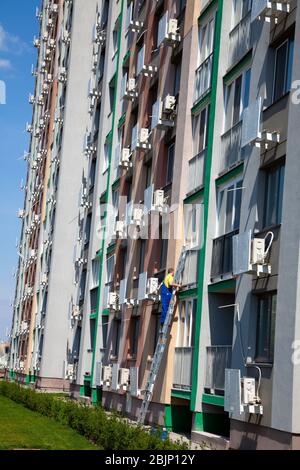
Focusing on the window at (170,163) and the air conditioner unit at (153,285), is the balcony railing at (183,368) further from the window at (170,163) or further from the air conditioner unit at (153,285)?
the window at (170,163)

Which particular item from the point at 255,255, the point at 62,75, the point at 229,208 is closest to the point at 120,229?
the point at 229,208

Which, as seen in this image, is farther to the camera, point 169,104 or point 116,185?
point 116,185

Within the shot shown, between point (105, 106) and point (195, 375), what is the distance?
21387 millimetres

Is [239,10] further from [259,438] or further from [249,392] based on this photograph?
[259,438]

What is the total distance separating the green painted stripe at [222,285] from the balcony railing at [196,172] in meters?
3.44

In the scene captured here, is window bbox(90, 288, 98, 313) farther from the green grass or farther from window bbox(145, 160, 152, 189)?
the green grass

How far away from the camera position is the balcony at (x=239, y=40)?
1995 cm

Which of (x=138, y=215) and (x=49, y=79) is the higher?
(x=49, y=79)

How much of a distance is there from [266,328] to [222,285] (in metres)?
3.18

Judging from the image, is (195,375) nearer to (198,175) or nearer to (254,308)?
(254,308)

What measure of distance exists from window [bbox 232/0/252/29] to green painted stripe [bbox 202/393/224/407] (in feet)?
34.0

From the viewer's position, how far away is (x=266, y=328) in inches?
642

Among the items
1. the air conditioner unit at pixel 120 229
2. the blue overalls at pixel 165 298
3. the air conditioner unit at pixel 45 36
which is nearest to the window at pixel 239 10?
the blue overalls at pixel 165 298

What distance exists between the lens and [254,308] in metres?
16.8
